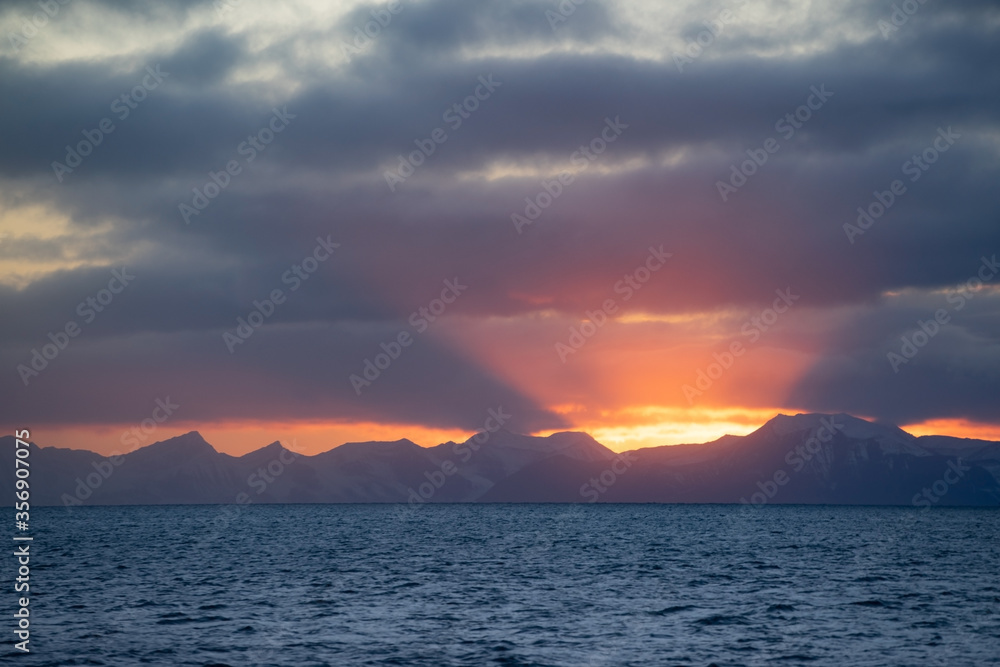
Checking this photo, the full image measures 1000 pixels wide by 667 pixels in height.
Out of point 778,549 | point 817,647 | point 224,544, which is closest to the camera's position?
point 817,647

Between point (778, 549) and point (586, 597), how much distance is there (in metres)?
67.5

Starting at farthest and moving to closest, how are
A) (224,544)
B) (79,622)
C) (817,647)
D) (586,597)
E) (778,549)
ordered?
(224,544) → (778,549) → (586,597) → (79,622) → (817,647)

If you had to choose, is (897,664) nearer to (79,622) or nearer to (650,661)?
(650,661)

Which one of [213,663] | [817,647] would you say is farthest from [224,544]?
[817,647]

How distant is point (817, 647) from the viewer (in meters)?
47.9

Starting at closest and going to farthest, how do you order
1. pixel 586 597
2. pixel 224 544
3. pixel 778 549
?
pixel 586 597
pixel 778 549
pixel 224 544

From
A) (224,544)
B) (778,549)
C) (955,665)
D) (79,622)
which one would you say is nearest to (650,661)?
(955,665)

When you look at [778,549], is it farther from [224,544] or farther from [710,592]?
[224,544]

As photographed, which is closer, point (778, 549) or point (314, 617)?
point (314, 617)

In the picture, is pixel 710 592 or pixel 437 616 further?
pixel 710 592

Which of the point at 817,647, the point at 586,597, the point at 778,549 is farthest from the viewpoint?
the point at 778,549

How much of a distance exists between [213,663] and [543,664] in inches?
644

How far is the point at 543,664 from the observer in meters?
43.6

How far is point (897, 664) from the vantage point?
4403 cm
